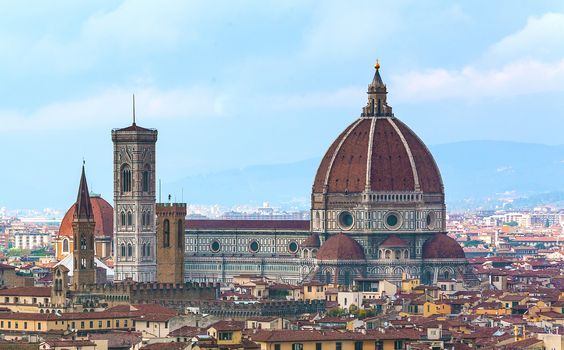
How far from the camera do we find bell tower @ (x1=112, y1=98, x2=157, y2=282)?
154 m

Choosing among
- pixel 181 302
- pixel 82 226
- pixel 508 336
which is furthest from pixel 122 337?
pixel 82 226

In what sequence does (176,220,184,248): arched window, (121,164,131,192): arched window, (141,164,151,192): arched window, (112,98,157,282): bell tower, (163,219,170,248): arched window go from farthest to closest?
(121,164,131,192): arched window, (141,164,151,192): arched window, (112,98,157,282): bell tower, (163,219,170,248): arched window, (176,220,184,248): arched window

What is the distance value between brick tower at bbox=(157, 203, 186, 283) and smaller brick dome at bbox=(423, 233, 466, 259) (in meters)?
17.8

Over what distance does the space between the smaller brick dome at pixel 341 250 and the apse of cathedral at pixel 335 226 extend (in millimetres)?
59

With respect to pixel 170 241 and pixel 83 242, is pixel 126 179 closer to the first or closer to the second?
pixel 170 241

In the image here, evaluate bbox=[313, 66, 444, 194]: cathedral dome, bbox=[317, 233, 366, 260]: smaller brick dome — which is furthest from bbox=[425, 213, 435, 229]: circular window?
bbox=[317, 233, 366, 260]: smaller brick dome

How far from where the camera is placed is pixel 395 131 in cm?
16288

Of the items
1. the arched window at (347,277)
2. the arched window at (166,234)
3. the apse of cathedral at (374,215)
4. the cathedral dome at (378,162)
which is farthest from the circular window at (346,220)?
the arched window at (166,234)

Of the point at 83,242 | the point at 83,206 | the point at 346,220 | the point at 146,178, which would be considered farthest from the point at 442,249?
the point at 83,242

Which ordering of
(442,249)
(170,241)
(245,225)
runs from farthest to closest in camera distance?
1. (245,225)
2. (442,249)
3. (170,241)

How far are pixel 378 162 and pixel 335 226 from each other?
16.8ft

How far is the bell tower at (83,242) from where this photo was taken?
13012 cm

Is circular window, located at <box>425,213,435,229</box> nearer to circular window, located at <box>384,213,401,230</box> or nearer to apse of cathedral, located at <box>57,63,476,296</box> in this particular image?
apse of cathedral, located at <box>57,63,476,296</box>

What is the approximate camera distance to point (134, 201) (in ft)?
506
